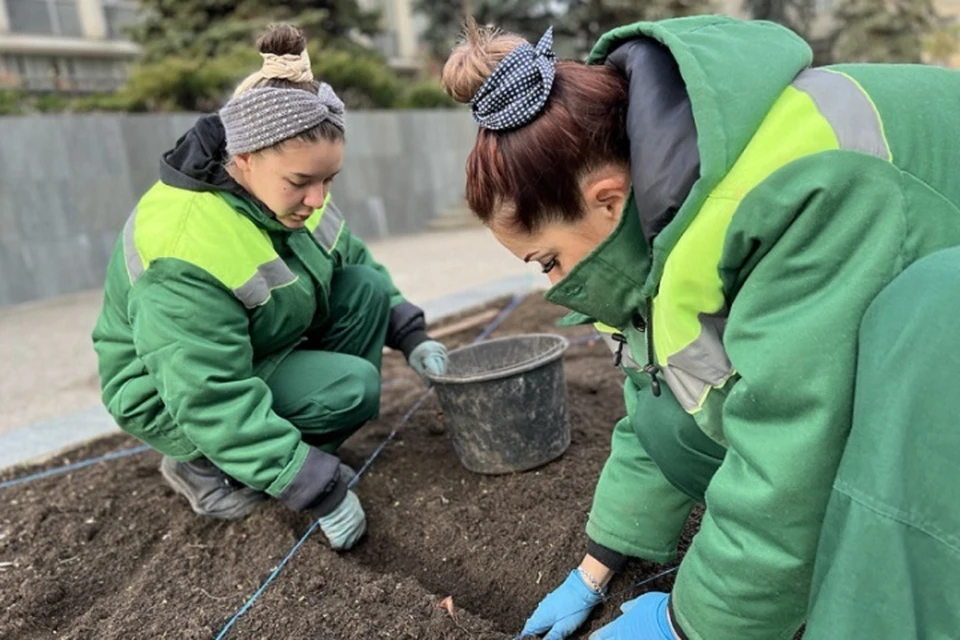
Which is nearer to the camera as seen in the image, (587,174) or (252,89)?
(587,174)

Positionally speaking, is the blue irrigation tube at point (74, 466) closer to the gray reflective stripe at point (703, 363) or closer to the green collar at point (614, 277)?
the green collar at point (614, 277)

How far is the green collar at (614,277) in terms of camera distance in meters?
1.21

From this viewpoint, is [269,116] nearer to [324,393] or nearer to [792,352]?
[324,393]

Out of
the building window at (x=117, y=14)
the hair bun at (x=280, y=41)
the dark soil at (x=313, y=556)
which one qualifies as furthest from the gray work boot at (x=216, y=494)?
the building window at (x=117, y=14)

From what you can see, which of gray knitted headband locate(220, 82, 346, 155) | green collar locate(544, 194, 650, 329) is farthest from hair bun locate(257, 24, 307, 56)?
green collar locate(544, 194, 650, 329)

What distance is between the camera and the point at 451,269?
6.50 meters

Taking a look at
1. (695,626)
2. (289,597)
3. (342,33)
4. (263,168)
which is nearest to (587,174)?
(695,626)

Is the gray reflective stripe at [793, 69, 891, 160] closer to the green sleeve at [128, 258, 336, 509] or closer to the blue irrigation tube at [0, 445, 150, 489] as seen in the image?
the green sleeve at [128, 258, 336, 509]

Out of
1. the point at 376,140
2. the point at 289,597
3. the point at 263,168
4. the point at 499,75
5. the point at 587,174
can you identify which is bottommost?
the point at 376,140

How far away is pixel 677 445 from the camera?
4.79 ft

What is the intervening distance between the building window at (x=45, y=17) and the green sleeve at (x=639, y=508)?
16.9 metres

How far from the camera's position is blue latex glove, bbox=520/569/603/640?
1.61 meters

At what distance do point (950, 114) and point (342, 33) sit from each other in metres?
12.9

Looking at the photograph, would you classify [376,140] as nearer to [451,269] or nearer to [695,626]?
[451,269]
